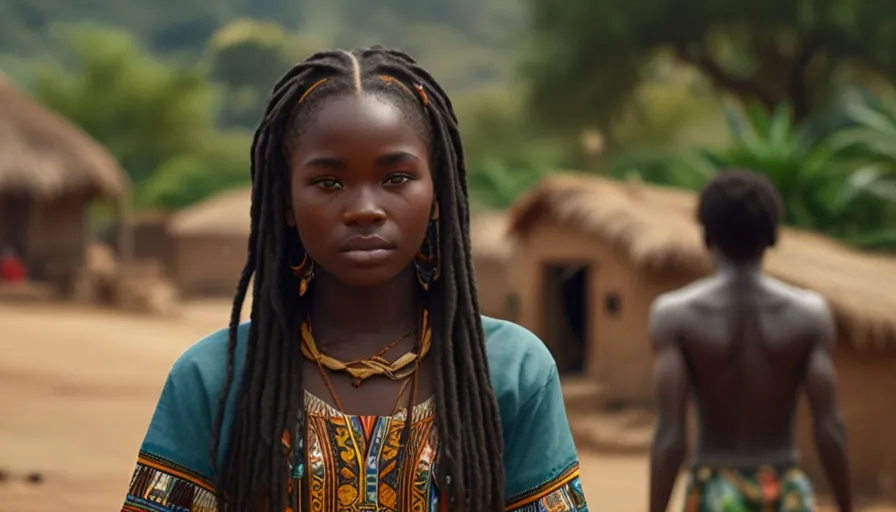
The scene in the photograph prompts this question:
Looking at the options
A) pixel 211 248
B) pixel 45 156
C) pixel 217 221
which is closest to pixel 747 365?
pixel 45 156

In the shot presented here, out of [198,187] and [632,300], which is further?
[198,187]

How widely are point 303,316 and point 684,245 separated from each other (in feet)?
36.6

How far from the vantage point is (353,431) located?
1948mm

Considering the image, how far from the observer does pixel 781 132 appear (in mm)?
14922

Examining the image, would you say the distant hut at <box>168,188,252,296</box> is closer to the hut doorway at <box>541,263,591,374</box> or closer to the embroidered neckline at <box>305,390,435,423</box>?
the hut doorway at <box>541,263,591,374</box>

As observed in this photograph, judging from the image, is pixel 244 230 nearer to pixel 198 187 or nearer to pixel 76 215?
pixel 76 215

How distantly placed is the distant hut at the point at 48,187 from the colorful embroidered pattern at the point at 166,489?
807 inches

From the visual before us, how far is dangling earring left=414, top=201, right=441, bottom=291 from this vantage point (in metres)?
2.06

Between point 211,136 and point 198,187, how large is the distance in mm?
13421

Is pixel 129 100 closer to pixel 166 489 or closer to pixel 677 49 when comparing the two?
pixel 677 49

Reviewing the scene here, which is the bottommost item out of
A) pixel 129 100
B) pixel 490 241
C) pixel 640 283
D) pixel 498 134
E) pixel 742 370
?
pixel 742 370

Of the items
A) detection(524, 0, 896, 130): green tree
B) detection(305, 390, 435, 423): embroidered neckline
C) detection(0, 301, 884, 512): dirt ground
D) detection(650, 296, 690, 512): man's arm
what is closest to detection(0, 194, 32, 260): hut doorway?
detection(0, 301, 884, 512): dirt ground

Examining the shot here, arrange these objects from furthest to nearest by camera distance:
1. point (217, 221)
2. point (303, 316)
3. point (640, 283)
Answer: point (217, 221)
point (640, 283)
point (303, 316)

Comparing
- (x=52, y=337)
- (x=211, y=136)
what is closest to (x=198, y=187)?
(x=211, y=136)
